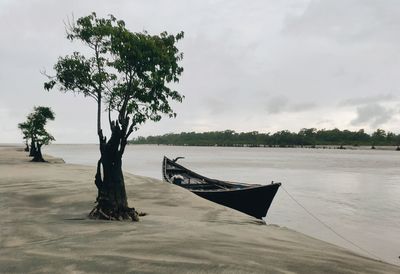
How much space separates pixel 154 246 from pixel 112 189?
214 inches

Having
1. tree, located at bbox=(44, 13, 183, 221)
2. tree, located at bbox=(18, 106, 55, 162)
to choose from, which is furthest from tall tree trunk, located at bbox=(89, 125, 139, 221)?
tree, located at bbox=(18, 106, 55, 162)

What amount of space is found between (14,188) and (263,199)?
1313cm

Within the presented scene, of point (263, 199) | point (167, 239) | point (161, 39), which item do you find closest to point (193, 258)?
point (167, 239)

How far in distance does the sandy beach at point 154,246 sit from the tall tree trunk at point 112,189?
1.99 ft

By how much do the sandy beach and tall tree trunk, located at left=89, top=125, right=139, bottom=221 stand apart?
1.99ft

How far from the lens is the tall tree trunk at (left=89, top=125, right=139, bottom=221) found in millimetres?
12180

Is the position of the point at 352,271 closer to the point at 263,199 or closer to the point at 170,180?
the point at 263,199

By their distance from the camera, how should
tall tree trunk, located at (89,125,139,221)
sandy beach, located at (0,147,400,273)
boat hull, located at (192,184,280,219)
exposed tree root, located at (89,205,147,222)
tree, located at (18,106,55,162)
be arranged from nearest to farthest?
sandy beach, located at (0,147,400,273) < exposed tree root, located at (89,205,147,222) < tall tree trunk, located at (89,125,139,221) < boat hull, located at (192,184,280,219) < tree, located at (18,106,55,162)

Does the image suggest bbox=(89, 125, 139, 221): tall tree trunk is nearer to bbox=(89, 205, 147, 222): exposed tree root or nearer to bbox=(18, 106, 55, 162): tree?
bbox=(89, 205, 147, 222): exposed tree root

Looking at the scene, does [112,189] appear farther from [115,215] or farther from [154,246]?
[154,246]

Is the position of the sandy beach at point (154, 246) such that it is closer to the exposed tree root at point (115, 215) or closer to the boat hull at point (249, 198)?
the exposed tree root at point (115, 215)

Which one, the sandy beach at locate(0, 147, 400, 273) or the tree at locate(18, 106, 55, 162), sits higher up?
the tree at locate(18, 106, 55, 162)

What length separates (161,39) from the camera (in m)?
13.5

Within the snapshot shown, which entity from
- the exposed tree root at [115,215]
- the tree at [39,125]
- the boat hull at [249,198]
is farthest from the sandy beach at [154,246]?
the tree at [39,125]
